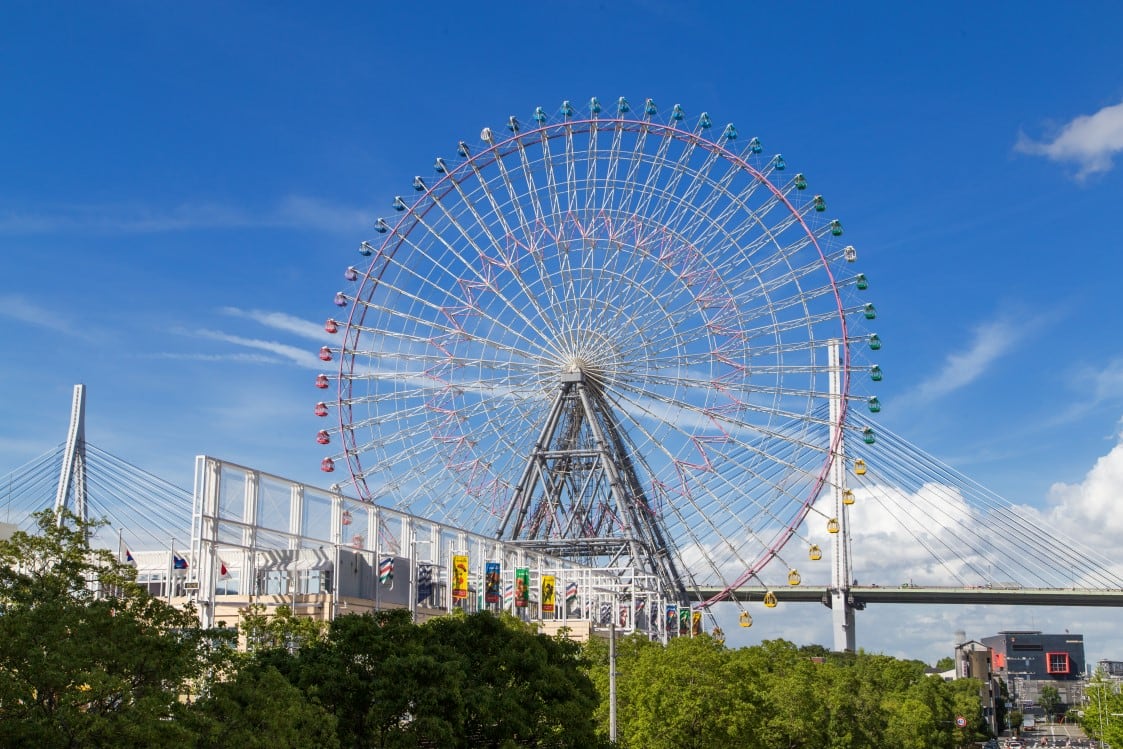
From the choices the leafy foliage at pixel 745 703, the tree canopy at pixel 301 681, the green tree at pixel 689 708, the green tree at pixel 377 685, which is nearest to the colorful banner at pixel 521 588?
the leafy foliage at pixel 745 703

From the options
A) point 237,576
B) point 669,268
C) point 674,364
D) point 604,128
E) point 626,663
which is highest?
point 604,128

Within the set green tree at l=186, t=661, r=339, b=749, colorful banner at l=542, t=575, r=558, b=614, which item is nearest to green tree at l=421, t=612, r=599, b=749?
green tree at l=186, t=661, r=339, b=749

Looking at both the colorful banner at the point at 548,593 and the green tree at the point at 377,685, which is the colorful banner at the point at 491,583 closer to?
the colorful banner at the point at 548,593

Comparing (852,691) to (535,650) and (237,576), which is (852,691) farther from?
(535,650)

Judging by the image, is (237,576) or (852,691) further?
(852,691)

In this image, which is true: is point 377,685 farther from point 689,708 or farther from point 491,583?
point 491,583

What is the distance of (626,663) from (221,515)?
21848 mm

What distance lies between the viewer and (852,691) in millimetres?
83938

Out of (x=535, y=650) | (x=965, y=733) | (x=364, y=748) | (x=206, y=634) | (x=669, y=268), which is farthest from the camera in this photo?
(x=965, y=733)

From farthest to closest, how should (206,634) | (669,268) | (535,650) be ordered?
(669,268), (535,650), (206,634)

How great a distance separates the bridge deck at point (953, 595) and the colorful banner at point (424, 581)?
86.2 m

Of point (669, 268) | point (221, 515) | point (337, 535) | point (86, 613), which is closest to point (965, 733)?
point (669, 268)

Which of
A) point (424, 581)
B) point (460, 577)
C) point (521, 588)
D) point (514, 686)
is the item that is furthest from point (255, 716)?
point (521, 588)

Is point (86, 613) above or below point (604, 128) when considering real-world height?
below
